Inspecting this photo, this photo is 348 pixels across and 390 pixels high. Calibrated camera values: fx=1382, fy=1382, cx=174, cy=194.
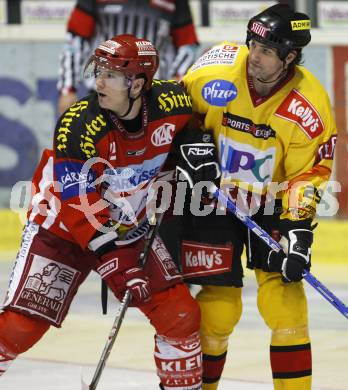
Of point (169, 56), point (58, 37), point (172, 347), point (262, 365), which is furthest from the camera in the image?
point (58, 37)

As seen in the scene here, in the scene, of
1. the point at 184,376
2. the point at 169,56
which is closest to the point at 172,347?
the point at 184,376

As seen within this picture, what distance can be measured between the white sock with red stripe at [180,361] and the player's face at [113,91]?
80 centimetres

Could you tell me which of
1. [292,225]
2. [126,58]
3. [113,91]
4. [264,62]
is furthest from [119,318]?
[264,62]

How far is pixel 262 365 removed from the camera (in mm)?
5883

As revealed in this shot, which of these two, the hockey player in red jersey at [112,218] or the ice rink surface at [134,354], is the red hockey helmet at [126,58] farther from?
the ice rink surface at [134,354]

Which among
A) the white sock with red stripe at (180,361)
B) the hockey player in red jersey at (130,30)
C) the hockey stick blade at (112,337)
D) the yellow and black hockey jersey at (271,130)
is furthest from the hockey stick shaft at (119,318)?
the hockey player in red jersey at (130,30)

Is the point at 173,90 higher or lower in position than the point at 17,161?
higher

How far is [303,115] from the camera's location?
4746 millimetres

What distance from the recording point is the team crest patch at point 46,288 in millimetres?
4754

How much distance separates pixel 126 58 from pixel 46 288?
2.77ft

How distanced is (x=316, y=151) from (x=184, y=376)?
0.89 metres

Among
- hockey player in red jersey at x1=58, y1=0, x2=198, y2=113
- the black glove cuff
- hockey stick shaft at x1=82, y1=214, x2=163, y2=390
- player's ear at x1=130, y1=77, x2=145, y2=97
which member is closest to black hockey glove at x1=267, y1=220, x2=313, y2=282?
the black glove cuff

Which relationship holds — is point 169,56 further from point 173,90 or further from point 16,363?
point 173,90

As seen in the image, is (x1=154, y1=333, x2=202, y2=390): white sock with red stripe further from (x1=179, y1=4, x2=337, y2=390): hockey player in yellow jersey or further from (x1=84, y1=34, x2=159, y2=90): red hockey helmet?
(x1=84, y1=34, x2=159, y2=90): red hockey helmet
